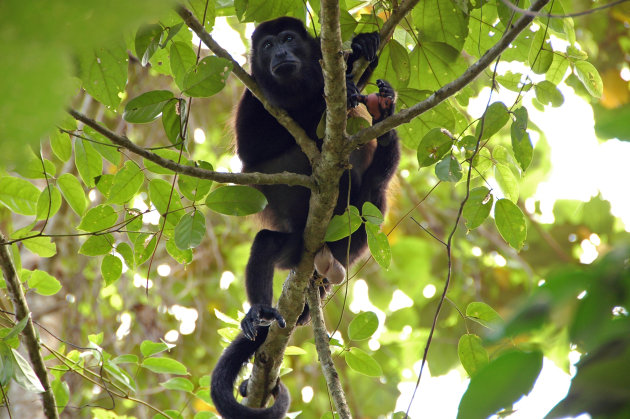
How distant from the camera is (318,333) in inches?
103

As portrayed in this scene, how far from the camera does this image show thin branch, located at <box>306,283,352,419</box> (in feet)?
7.52

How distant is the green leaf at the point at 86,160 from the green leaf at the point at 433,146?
121 cm

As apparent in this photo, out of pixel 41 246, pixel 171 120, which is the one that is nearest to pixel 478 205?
pixel 171 120

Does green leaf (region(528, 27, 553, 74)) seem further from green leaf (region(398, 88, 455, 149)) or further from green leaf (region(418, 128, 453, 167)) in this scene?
green leaf (region(418, 128, 453, 167))

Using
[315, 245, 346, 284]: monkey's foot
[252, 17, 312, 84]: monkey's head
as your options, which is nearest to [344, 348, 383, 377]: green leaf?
[315, 245, 346, 284]: monkey's foot

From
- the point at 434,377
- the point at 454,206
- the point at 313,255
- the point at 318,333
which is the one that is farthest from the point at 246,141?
the point at 454,206

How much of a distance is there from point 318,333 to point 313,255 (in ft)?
1.13

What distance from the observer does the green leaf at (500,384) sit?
54cm

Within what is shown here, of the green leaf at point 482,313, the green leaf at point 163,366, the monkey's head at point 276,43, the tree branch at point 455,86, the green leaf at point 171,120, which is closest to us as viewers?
the tree branch at point 455,86

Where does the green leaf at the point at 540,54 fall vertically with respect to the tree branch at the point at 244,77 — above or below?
above

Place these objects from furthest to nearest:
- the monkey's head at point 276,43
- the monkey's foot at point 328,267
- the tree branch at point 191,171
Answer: the monkey's head at point 276,43
the monkey's foot at point 328,267
the tree branch at point 191,171

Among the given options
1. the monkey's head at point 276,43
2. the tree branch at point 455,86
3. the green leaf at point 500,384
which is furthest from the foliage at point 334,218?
the monkey's head at point 276,43

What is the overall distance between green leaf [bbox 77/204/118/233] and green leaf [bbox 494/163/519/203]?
60.7 inches

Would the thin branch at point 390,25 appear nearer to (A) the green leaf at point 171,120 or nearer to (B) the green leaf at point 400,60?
(B) the green leaf at point 400,60
